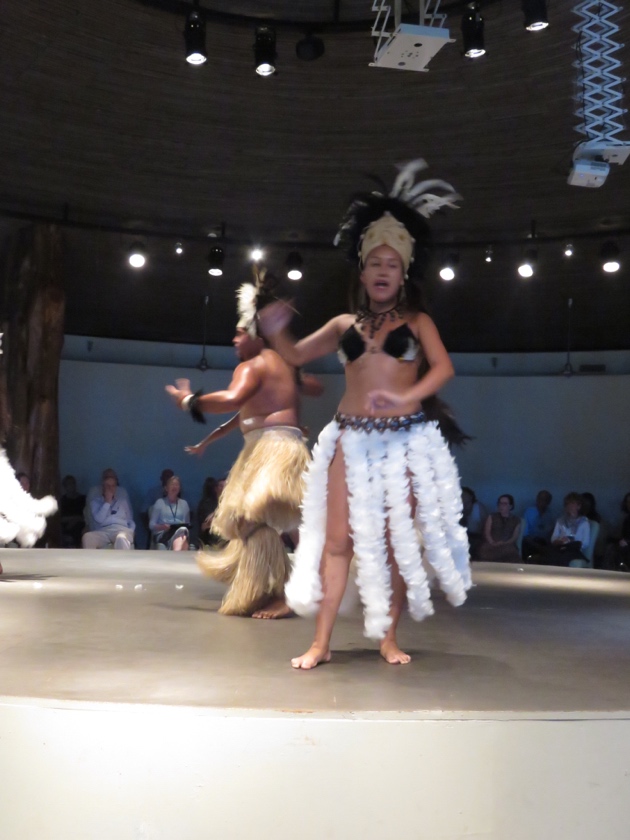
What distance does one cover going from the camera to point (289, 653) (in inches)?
108

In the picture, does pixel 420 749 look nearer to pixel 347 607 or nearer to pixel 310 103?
pixel 347 607

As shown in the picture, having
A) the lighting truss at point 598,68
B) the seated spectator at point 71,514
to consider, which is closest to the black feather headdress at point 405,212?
the lighting truss at point 598,68

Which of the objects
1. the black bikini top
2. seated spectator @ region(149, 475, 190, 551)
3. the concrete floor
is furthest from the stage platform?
seated spectator @ region(149, 475, 190, 551)

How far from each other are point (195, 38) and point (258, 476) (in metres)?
2.92

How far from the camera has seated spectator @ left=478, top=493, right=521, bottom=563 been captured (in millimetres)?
7590

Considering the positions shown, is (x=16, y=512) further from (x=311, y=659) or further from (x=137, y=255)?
(x=137, y=255)

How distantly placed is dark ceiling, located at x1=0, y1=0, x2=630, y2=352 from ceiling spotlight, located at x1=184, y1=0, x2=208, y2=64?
2.00ft

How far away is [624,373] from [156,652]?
7.54 metres

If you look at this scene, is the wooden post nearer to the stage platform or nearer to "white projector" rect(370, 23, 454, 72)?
"white projector" rect(370, 23, 454, 72)

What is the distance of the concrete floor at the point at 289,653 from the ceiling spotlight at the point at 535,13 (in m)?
2.94

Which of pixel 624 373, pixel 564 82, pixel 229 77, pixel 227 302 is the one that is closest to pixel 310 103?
pixel 229 77

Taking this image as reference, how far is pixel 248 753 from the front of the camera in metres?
1.82

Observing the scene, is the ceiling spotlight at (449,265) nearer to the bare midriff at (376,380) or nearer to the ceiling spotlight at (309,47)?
the ceiling spotlight at (309,47)

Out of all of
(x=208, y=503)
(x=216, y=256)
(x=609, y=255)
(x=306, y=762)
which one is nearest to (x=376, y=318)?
(x=306, y=762)
